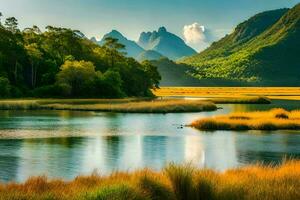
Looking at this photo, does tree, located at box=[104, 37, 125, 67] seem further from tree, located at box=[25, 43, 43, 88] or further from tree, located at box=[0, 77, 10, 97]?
tree, located at box=[0, 77, 10, 97]

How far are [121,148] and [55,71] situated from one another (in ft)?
328

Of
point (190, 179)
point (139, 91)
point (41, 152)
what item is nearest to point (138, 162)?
point (41, 152)

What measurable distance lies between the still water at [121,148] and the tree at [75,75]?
219ft

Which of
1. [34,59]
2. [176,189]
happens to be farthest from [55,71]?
[176,189]

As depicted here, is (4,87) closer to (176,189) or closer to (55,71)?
(55,71)

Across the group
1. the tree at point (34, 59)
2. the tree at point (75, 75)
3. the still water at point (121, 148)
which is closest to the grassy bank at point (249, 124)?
the still water at point (121, 148)

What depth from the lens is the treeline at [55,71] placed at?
13525cm

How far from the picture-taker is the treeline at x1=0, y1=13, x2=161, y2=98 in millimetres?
135250

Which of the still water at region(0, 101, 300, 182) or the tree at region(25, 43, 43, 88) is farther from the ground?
the tree at region(25, 43, 43, 88)

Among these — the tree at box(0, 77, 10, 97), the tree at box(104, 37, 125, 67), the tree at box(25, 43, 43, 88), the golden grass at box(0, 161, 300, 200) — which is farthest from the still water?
the tree at box(104, 37, 125, 67)

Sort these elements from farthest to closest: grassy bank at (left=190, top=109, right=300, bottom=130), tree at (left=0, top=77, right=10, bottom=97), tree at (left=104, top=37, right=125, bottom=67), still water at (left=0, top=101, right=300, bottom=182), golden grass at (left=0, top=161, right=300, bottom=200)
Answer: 1. tree at (left=104, top=37, right=125, bottom=67)
2. tree at (left=0, top=77, right=10, bottom=97)
3. grassy bank at (left=190, top=109, right=300, bottom=130)
4. still water at (left=0, top=101, right=300, bottom=182)
5. golden grass at (left=0, top=161, right=300, bottom=200)

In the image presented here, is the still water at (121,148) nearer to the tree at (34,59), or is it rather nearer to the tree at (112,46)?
the tree at (34,59)

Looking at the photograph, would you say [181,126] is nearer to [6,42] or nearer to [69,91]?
[69,91]

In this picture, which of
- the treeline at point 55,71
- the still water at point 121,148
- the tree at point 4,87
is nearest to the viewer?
the still water at point 121,148
